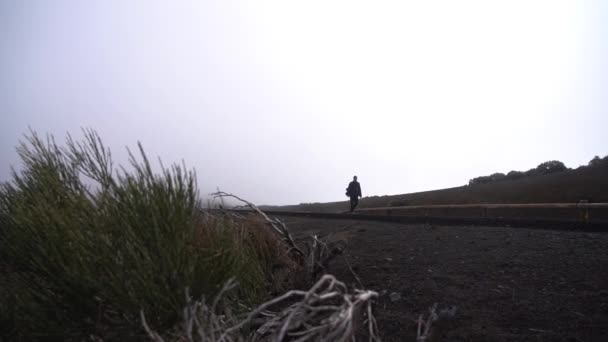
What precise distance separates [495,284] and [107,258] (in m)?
3.72

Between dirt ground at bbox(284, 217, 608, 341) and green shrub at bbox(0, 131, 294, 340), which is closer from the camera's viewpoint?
green shrub at bbox(0, 131, 294, 340)

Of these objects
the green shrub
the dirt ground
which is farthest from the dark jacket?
the green shrub

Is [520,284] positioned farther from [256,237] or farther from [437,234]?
[437,234]

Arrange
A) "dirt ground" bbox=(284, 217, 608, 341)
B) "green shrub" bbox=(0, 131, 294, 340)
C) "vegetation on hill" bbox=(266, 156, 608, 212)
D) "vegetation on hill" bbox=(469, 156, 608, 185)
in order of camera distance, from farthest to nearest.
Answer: "vegetation on hill" bbox=(469, 156, 608, 185) → "vegetation on hill" bbox=(266, 156, 608, 212) → "dirt ground" bbox=(284, 217, 608, 341) → "green shrub" bbox=(0, 131, 294, 340)

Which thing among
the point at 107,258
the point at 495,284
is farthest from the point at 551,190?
the point at 107,258

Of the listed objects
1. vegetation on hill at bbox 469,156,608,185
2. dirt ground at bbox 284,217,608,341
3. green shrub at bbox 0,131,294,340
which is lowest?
dirt ground at bbox 284,217,608,341

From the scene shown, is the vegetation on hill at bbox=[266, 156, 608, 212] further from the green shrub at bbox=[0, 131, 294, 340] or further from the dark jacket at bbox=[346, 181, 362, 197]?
the green shrub at bbox=[0, 131, 294, 340]

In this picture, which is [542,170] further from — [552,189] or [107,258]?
[107,258]

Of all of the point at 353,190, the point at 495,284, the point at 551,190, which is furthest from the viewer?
the point at 353,190

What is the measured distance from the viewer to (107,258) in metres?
2.20

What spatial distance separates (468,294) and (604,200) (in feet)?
32.5

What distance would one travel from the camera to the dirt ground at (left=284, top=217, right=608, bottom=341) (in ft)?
9.96

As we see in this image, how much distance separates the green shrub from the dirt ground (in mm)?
1094

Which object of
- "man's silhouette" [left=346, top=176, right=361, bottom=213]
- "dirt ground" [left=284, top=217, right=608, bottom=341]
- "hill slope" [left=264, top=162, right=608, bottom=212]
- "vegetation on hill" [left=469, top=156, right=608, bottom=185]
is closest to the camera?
"dirt ground" [left=284, top=217, right=608, bottom=341]
